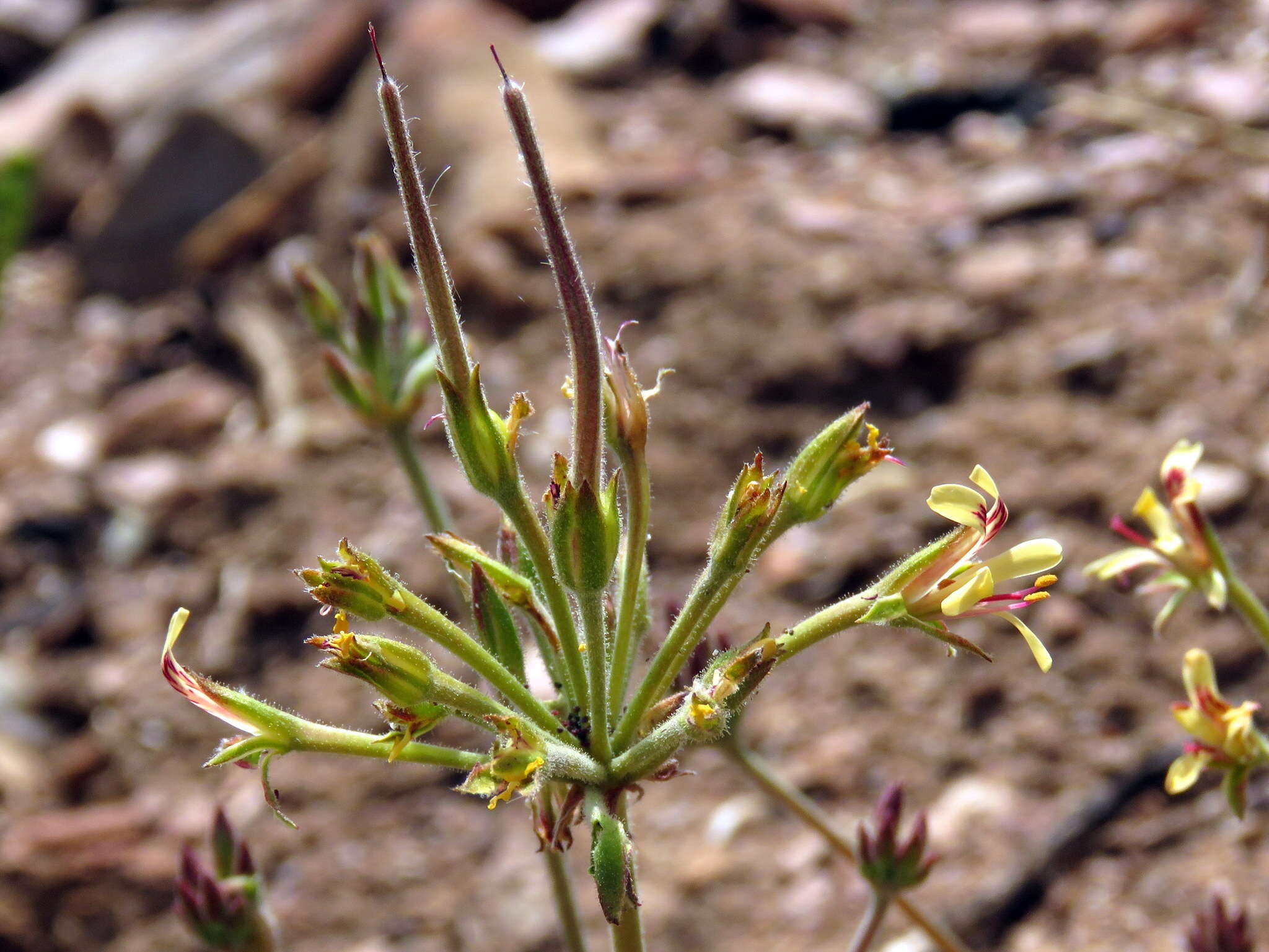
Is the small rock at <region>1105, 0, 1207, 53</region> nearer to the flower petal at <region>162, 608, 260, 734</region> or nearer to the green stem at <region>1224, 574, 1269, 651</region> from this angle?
the green stem at <region>1224, 574, 1269, 651</region>

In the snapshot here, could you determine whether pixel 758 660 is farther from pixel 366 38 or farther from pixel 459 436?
pixel 366 38

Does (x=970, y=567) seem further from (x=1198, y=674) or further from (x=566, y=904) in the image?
(x=566, y=904)

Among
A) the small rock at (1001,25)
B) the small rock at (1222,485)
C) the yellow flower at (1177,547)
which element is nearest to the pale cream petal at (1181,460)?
the yellow flower at (1177,547)

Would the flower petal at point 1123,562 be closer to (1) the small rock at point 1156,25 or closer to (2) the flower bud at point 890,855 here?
(2) the flower bud at point 890,855

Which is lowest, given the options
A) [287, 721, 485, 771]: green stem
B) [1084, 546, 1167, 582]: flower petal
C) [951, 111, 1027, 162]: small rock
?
[951, 111, 1027, 162]: small rock

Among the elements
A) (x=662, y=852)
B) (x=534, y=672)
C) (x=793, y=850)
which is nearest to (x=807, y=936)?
(x=793, y=850)

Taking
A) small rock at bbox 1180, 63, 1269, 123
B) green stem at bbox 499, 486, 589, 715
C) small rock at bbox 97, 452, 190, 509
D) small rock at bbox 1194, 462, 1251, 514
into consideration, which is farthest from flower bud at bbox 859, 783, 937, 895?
small rock at bbox 1180, 63, 1269, 123

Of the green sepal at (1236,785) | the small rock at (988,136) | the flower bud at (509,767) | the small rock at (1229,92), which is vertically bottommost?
the small rock at (988,136)
